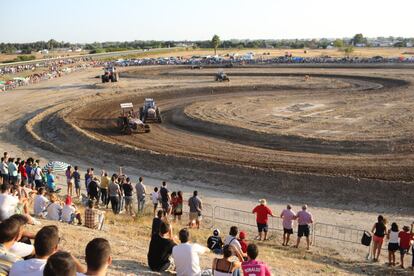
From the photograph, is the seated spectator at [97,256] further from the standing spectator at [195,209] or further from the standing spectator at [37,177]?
the standing spectator at [37,177]

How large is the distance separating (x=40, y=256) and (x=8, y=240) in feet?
2.37

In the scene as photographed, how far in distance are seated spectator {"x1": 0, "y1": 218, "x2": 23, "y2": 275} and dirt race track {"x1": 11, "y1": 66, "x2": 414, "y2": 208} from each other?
16.6 m

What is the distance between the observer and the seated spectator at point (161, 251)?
31.1 ft

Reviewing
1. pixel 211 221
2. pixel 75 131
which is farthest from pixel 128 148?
pixel 211 221

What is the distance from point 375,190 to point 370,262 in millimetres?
7328

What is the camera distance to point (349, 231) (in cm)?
1752

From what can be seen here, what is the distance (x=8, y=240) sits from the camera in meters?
6.29

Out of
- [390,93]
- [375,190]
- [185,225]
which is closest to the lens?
[185,225]

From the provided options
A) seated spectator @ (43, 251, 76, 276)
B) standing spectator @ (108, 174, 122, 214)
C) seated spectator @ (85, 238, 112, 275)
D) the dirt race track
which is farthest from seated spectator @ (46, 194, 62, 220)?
the dirt race track

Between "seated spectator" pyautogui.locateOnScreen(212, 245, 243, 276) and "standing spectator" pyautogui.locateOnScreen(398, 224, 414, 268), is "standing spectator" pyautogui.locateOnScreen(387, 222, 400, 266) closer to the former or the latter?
"standing spectator" pyautogui.locateOnScreen(398, 224, 414, 268)

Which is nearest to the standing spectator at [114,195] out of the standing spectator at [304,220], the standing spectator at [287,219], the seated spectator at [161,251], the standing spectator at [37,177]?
the standing spectator at [37,177]

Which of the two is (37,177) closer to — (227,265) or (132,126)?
(227,265)

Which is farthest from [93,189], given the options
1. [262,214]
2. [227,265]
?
[227,265]

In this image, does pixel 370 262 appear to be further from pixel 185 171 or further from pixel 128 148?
pixel 128 148
